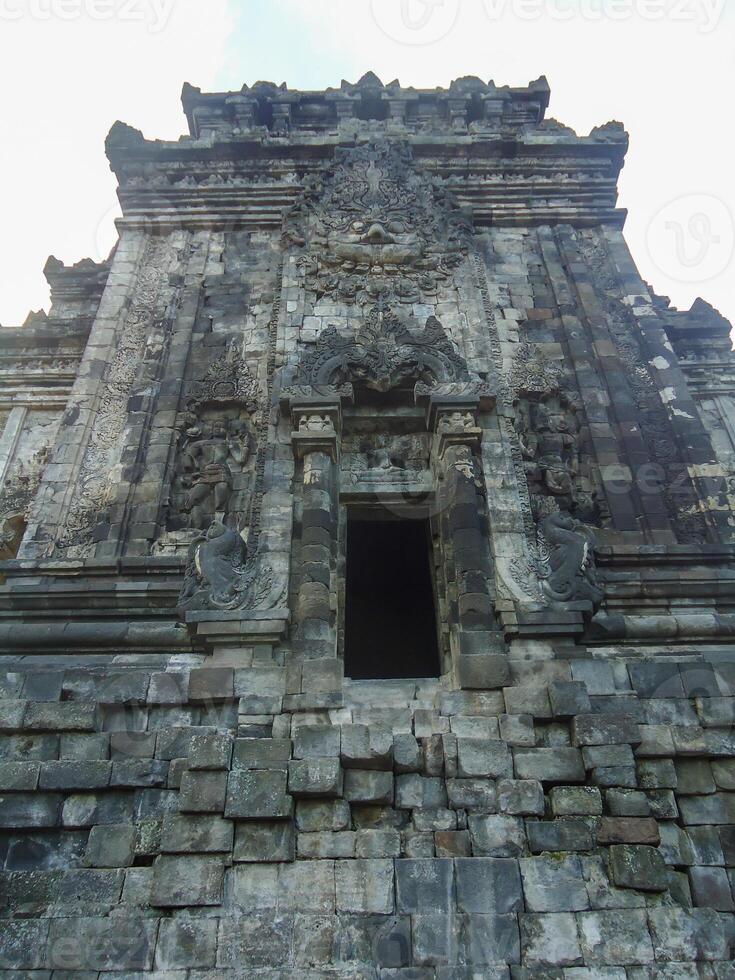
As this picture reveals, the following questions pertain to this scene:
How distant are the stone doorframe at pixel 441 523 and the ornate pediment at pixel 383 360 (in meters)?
0.24

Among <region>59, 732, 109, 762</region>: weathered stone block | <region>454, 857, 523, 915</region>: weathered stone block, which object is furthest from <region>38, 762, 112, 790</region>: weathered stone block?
A: <region>454, 857, 523, 915</region>: weathered stone block

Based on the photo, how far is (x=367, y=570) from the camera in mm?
13516

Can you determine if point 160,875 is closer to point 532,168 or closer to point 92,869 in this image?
point 92,869

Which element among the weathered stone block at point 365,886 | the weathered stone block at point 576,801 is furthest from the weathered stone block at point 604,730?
the weathered stone block at point 365,886

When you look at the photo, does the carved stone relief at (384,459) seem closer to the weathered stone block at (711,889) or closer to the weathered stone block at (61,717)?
the weathered stone block at (61,717)

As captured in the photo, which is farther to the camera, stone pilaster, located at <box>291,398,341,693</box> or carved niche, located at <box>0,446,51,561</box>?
carved niche, located at <box>0,446,51,561</box>

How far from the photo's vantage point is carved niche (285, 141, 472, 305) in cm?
1143

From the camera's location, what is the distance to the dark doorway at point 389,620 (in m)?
13.5

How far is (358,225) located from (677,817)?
9676mm

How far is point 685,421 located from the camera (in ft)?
33.1

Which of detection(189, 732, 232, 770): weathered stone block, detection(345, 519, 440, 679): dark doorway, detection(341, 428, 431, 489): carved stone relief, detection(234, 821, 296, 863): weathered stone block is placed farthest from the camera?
detection(345, 519, 440, 679): dark doorway

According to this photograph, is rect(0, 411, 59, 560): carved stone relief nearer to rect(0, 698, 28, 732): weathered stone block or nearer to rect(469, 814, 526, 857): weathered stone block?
rect(0, 698, 28, 732): weathered stone block

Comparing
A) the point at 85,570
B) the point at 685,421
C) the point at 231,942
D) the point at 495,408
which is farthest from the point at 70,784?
the point at 685,421

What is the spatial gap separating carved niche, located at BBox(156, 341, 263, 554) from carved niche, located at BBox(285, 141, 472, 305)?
7.02 ft
